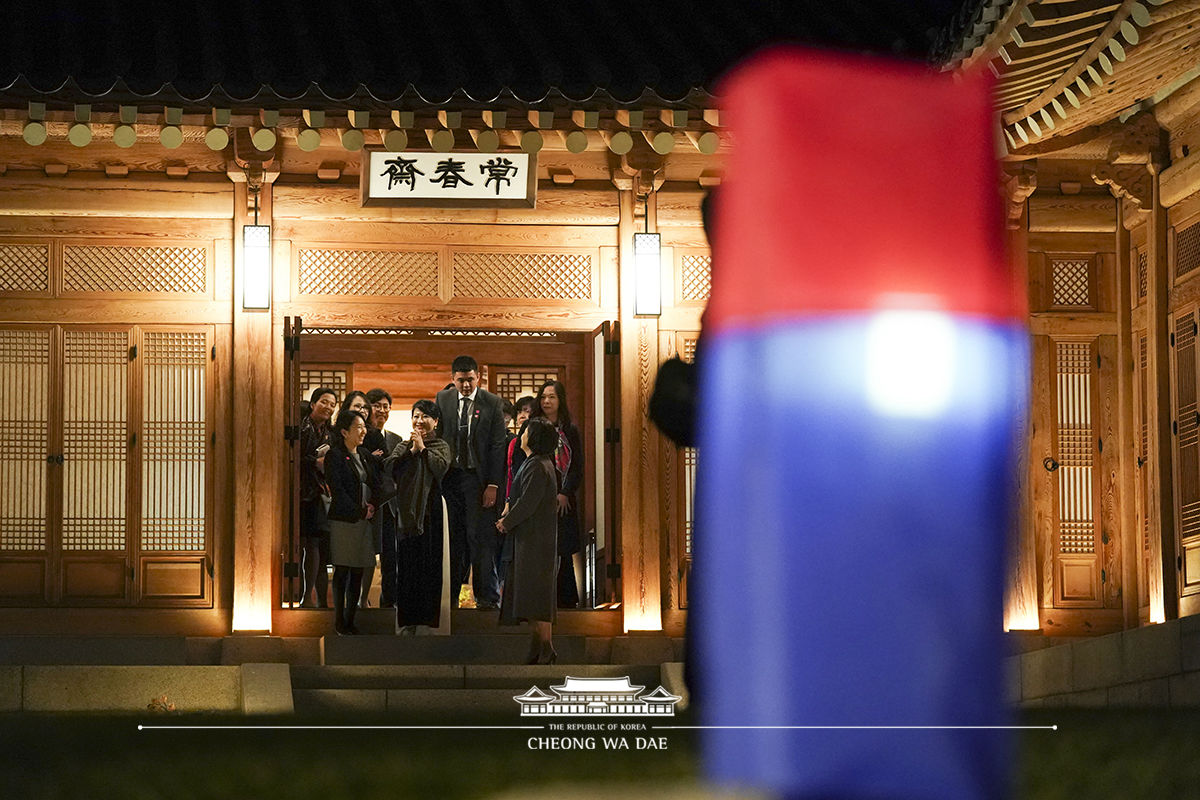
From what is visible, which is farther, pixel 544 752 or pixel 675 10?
pixel 675 10

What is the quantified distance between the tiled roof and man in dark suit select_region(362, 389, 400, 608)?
2.82 metres

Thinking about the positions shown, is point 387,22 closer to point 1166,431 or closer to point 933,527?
point 1166,431

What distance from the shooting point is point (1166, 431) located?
11.8 meters

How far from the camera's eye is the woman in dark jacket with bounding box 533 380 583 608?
11977mm

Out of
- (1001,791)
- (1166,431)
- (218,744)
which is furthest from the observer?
(1166,431)

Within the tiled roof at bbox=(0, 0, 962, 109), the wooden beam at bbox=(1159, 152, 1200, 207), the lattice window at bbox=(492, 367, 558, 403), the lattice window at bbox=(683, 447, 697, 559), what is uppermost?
the tiled roof at bbox=(0, 0, 962, 109)

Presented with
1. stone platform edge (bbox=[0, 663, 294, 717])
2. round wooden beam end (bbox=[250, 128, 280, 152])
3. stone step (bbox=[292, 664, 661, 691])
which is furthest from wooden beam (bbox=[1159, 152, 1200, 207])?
stone platform edge (bbox=[0, 663, 294, 717])

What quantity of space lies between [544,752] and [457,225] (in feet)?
26.3

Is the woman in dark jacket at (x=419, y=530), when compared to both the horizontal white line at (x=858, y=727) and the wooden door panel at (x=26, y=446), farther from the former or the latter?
the horizontal white line at (x=858, y=727)

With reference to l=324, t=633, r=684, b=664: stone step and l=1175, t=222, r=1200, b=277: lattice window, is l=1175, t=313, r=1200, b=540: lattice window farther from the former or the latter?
l=324, t=633, r=684, b=664: stone step

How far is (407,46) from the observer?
11398 mm

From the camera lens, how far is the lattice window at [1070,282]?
1300cm

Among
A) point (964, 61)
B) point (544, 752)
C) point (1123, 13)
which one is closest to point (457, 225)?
point (964, 61)

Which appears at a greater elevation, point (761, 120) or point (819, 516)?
point (761, 120)
